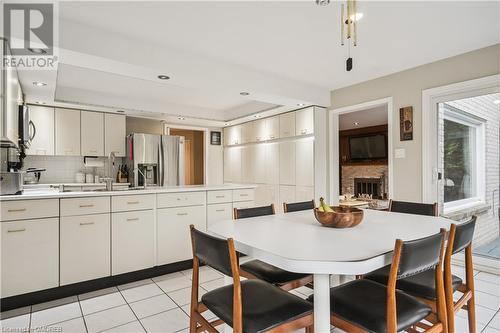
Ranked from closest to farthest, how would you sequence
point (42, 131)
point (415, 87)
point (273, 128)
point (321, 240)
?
point (321, 240), point (415, 87), point (42, 131), point (273, 128)

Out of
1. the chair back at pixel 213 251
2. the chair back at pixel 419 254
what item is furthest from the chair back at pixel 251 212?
the chair back at pixel 419 254

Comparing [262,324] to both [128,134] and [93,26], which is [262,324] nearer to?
[93,26]

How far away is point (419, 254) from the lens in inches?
47.5

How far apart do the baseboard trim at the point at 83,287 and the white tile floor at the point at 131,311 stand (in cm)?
5

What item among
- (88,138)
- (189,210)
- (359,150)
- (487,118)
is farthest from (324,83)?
(359,150)

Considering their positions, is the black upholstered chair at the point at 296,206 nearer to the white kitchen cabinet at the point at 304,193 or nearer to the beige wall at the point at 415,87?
the beige wall at the point at 415,87

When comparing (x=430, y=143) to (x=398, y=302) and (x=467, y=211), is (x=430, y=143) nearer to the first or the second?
(x=467, y=211)

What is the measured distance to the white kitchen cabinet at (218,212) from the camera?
358 centimetres

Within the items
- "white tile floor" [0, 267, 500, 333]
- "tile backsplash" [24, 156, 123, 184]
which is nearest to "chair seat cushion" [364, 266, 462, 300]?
"white tile floor" [0, 267, 500, 333]

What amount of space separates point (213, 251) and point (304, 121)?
148 inches

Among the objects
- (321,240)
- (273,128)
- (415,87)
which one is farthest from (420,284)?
(273,128)

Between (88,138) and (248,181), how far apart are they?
10.1ft

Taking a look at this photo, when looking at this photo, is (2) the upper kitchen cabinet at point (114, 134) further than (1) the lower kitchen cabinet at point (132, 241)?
Yes

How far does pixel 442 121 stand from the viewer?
11.5 feet
